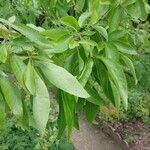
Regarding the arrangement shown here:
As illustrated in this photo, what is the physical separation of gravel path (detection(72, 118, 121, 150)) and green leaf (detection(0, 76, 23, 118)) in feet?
21.1

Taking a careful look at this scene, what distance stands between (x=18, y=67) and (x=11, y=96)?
0.21ft

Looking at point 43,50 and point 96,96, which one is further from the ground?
point 43,50

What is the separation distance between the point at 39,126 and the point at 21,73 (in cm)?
12

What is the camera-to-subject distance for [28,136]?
563cm

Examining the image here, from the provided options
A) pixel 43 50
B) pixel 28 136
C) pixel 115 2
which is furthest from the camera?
pixel 28 136

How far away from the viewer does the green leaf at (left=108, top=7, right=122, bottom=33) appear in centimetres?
143

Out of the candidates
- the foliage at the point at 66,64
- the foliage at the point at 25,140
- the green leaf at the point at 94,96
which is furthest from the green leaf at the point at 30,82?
the foliage at the point at 25,140

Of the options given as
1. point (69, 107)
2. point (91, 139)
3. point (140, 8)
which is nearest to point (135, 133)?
Result: point (91, 139)

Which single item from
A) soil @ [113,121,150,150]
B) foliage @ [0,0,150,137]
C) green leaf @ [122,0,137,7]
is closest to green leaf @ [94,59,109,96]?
foliage @ [0,0,150,137]

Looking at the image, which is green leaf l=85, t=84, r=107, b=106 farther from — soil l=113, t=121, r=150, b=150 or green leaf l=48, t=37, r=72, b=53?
soil l=113, t=121, r=150, b=150

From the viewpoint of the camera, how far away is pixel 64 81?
0.89m

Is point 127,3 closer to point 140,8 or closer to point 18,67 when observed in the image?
point 140,8

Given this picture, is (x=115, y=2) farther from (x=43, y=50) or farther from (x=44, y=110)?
(x=44, y=110)

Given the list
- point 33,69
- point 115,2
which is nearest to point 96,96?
point 33,69
